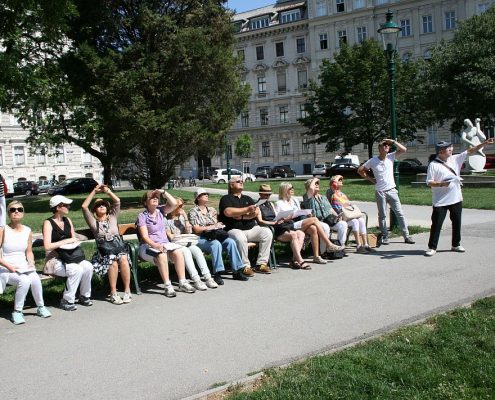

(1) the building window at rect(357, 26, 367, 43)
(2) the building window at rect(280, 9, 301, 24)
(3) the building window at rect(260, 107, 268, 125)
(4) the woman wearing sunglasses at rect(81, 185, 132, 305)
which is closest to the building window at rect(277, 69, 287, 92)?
(3) the building window at rect(260, 107, 268, 125)

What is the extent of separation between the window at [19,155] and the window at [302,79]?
1377 inches

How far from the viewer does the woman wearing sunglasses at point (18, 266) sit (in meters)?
6.26

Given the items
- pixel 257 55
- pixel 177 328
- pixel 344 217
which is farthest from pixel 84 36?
pixel 257 55

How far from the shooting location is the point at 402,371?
13.3 feet

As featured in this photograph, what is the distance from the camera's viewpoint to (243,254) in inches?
321

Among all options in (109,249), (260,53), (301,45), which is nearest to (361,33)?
(301,45)

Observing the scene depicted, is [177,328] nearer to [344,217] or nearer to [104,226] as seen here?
[104,226]

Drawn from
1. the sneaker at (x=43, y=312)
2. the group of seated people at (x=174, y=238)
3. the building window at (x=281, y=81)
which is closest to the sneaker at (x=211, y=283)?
the group of seated people at (x=174, y=238)

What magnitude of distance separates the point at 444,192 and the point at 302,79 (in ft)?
209

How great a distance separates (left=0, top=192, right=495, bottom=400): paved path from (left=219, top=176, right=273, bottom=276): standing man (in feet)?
1.31

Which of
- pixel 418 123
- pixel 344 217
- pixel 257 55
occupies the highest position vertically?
pixel 257 55

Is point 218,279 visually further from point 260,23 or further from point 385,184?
point 260,23

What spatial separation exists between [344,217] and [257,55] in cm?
6704

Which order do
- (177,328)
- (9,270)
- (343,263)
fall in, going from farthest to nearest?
1. (343,263)
2. (9,270)
3. (177,328)
